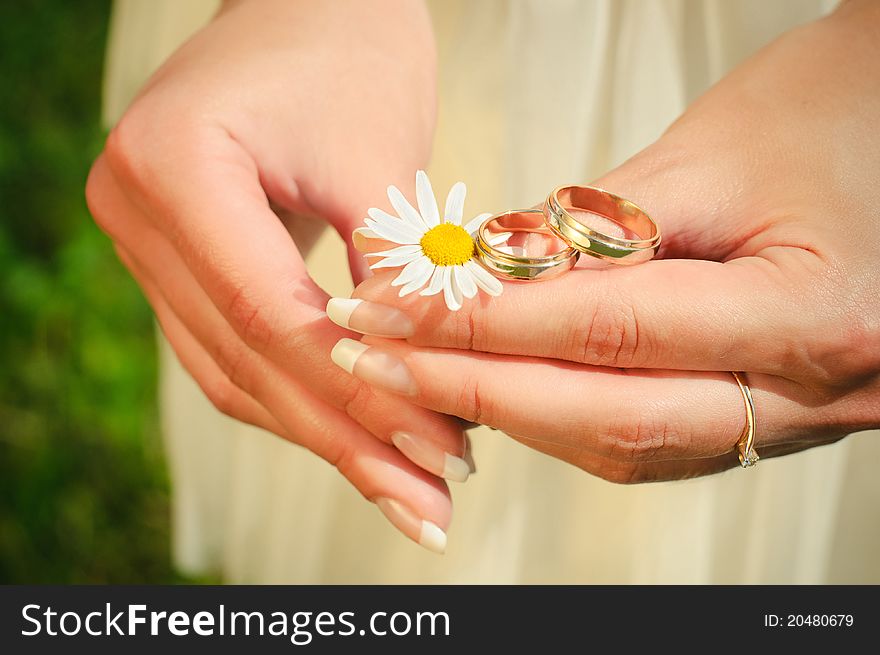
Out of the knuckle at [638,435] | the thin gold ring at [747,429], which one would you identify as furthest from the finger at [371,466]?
the thin gold ring at [747,429]

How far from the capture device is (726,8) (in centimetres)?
110

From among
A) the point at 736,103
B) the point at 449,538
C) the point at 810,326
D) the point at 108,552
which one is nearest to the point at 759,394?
the point at 810,326

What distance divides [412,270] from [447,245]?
44 millimetres

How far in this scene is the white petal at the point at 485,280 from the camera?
2.59ft

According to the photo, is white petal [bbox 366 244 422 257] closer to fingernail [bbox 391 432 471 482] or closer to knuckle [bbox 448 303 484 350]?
knuckle [bbox 448 303 484 350]

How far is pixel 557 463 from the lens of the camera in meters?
1.25

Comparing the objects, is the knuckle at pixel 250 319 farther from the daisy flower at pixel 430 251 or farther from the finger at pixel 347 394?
the daisy flower at pixel 430 251

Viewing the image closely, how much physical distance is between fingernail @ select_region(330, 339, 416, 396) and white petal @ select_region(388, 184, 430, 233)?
13cm

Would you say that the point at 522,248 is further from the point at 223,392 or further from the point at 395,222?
the point at 223,392

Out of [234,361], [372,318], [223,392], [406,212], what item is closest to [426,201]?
[406,212]

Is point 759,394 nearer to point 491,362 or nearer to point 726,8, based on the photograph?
point 491,362

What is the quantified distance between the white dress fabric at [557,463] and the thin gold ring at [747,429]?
1.17 feet

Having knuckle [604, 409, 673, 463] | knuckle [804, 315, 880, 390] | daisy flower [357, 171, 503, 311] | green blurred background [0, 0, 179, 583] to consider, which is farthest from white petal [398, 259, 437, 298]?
green blurred background [0, 0, 179, 583]

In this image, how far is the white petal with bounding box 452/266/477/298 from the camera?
78cm
